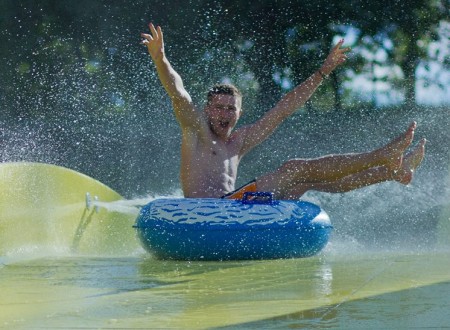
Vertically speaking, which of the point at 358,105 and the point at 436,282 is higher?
the point at 358,105

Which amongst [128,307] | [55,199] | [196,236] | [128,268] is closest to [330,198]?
[55,199]

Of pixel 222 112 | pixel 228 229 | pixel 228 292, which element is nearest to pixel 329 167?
pixel 222 112

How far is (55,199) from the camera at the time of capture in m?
6.53

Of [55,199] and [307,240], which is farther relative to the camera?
[55,199]

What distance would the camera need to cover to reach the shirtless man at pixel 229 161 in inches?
230

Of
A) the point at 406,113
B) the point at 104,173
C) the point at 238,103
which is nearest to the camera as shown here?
the point at 238,103

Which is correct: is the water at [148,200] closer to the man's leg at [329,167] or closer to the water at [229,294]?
the water at [229,294]

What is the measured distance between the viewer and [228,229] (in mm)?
5270

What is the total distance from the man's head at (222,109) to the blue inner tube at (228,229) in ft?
2.38

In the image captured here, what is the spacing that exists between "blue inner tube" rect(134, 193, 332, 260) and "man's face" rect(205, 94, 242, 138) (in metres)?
0.72

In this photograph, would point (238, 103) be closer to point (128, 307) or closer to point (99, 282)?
point (99, 282)

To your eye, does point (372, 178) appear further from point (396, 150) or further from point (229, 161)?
point (229, 161)

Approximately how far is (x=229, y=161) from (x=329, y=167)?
0.61 m

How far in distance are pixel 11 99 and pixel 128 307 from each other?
10.3m
